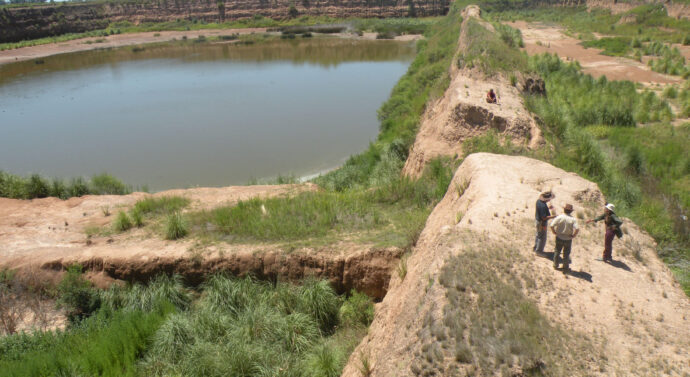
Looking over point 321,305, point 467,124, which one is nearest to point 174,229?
point 321,305

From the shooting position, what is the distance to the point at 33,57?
4631cm

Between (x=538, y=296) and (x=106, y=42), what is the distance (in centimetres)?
6437

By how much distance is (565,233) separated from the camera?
210 inches

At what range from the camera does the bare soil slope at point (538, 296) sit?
4.38 metres

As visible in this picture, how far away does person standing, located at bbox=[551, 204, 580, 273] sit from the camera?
17.4ft

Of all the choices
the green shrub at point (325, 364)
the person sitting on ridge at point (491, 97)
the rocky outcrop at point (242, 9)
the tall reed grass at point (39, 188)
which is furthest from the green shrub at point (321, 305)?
the rocky outcrop at point (242, 9)

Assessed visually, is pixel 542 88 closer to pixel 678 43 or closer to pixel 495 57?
pixel 495 57

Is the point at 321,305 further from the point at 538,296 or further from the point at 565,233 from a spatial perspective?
the point at 565,233

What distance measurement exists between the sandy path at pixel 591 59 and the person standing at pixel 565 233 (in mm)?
23713

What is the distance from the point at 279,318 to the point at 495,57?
13.3 m

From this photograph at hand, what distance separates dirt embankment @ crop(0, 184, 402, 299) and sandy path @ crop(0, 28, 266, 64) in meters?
45.0

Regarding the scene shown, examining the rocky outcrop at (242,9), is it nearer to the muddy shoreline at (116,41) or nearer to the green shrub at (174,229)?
the muddy shoreline at (116,41)

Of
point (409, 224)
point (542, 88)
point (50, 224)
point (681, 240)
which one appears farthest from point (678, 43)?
point (50, 224)

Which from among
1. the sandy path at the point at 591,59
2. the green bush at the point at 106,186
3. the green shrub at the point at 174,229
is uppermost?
the sandy path at the point at 591,59
